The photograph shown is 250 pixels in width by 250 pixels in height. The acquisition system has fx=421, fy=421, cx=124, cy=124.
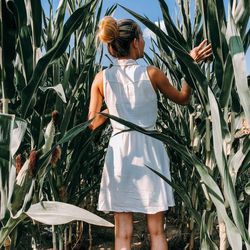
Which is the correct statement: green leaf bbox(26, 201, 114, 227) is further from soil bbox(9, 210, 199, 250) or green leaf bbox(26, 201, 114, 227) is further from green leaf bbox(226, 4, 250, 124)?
soil bbox(9, 210, 199, 250)

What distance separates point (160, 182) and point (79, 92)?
46cm

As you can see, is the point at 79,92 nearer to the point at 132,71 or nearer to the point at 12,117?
the point at 132,71

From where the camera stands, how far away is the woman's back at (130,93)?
1.18 m

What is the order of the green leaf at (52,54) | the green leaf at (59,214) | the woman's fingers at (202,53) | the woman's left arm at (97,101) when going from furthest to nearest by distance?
the woman's left arm at (97,101) → the woman's fingers at (202,53) → the green leaf at (52,54) → the green leaf at (59,214)

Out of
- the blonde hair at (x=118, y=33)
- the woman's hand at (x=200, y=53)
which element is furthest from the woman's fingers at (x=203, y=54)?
the blonde hair at (x=118, y=33)

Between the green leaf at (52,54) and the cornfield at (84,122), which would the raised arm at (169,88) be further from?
the green leaf at (52,54)

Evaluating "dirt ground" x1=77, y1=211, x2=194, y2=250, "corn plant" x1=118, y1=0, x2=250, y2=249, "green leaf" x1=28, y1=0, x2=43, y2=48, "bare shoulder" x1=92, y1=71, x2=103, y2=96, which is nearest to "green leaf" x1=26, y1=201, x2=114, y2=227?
"corn plant" x1=118, y1=0, x2=250, y2=249

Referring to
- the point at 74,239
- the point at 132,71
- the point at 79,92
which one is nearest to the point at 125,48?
the point at 132,71

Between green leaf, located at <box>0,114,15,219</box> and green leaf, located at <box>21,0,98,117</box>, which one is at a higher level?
green leaf, located at <box>21,0,98,117</box>

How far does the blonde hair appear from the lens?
1141 millimetres

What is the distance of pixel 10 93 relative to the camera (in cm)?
81

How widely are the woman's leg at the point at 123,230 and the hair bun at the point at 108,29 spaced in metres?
0.49

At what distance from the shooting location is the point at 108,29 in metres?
1.14

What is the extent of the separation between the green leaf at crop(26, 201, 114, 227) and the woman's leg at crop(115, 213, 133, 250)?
21.3 inches
